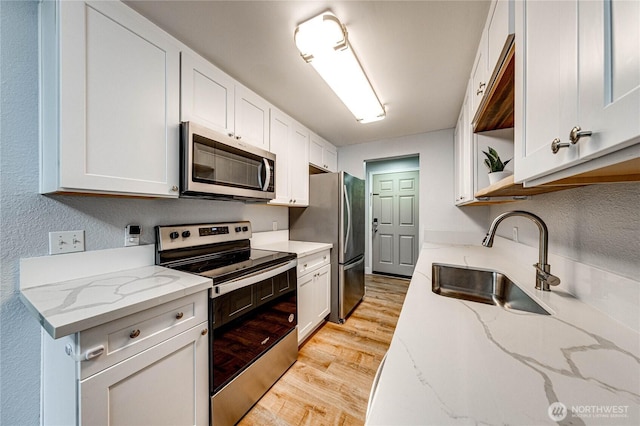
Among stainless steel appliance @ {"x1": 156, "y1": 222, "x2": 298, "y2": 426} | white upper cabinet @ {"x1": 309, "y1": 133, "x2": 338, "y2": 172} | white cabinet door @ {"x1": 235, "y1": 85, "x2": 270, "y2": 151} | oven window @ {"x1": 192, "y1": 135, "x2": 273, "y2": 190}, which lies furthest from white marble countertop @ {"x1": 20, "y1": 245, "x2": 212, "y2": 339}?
white upper cabinet @ {"x1": 309, "y1": 133, "x2": 338, "y2": 172}

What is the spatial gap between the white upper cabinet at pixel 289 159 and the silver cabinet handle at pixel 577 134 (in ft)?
6.39

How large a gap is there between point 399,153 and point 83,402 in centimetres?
356

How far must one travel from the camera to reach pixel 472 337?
2.14 ft

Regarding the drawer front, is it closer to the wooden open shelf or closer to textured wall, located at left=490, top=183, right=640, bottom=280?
textured wall, located at left=490, top=183, right=640, bottom=280

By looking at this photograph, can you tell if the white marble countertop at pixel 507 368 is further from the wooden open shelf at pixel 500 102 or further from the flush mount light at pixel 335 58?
the flush mount light at pixel 335 58

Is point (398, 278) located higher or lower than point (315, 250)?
lower

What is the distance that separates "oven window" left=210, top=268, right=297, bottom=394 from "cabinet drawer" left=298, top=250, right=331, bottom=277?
0.20 meters

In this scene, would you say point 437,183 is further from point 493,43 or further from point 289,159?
point 493,43

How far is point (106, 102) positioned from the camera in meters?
1.10

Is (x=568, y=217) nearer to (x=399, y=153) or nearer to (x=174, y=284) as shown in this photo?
(x=174, y=284)

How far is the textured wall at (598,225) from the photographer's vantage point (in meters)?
0.72

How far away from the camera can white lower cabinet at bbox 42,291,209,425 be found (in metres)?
0.79

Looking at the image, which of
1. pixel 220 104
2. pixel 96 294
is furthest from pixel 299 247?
pixel 96 294

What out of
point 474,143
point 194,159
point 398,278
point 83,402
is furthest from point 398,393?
point 398,278
